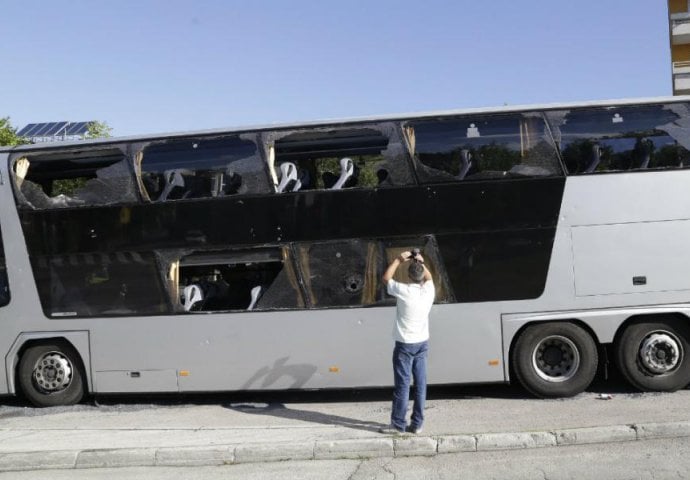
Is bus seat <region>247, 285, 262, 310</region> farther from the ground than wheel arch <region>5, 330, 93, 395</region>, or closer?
farther from the ground

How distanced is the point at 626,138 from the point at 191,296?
575 centimetres

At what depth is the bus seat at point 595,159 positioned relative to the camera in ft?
26.3

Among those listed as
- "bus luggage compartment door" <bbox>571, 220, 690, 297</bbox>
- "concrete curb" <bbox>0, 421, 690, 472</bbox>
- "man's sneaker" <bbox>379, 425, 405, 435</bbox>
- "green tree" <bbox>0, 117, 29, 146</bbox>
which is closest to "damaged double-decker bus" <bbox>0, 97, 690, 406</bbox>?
"bus luggage compartment door" <bbox>571, 220, 690, 297</bbox>

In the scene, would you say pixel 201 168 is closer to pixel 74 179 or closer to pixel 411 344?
pixel 74 179

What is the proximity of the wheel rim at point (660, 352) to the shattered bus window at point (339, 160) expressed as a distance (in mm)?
3530

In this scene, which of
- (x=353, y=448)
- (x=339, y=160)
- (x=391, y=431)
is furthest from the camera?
(x=339, y=160)

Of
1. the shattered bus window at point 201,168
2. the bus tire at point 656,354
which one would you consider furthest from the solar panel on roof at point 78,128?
the bus tire at point 656,354

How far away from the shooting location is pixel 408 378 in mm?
6637

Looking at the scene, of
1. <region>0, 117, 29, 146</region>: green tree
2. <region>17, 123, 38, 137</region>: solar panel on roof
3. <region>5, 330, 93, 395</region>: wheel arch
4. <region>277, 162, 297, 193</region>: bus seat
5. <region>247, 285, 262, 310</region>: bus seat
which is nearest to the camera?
<region>277, 162, 297, 193</region>: bus seat

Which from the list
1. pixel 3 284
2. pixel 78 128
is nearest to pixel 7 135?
pixel 78 128

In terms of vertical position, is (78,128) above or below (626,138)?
above

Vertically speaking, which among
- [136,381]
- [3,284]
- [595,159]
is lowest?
[136,381]

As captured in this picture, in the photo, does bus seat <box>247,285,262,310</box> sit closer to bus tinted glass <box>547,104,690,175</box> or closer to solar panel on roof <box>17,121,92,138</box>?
bus tinted glass <box>547,104,690,175</box>

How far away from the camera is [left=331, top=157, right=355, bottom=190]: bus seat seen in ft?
26.8
